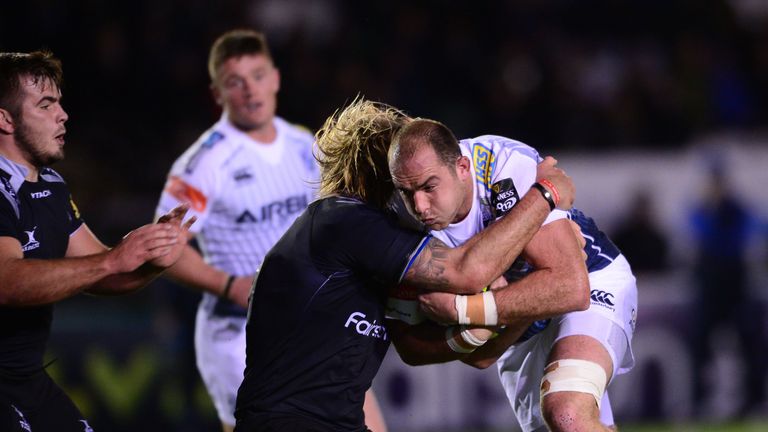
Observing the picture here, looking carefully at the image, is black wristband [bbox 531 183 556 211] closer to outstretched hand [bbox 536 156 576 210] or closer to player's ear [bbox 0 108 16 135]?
outstretched hand [bbox 536 156 576 210]

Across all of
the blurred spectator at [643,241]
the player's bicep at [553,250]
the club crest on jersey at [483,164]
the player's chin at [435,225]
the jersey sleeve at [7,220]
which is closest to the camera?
the jersey sleeve at [7,220]

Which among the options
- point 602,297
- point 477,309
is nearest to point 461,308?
point 477,309

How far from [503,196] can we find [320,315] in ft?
3.72

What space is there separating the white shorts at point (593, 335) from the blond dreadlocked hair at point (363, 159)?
1.32 metres

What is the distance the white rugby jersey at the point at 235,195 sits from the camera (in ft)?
23.5

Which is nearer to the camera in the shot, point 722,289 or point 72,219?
point 72,219

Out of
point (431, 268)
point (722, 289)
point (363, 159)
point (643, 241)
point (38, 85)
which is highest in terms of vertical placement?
point (38, 85)

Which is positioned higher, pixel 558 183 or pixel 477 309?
pixel 558 183

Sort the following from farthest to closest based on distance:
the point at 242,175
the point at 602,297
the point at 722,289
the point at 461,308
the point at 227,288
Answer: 1. the point at 722,289
2. the point at 242,175
3. the point at 227,288
4. the point at 602,297
5. the point at 461,308

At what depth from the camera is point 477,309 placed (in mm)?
5109

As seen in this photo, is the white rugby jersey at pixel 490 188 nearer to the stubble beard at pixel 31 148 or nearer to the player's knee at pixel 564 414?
the player's knee at pixel 564 414

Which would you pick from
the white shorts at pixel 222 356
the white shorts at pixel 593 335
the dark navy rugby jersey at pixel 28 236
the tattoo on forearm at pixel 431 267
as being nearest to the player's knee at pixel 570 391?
the white shorts at pixel 593 335

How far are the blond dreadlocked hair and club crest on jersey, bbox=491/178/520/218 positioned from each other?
53 centimetres

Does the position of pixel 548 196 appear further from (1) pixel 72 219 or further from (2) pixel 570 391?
(1) pixel 72 219
